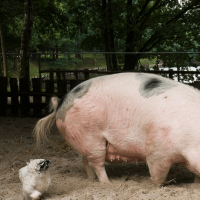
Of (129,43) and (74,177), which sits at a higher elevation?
(129,43)

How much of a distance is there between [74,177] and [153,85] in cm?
166

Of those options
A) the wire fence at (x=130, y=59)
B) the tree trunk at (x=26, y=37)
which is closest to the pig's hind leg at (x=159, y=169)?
the wire fence at (x=130, y=59)

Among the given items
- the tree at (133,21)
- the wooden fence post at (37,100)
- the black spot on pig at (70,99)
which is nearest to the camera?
the black spot on pig at (70,99)

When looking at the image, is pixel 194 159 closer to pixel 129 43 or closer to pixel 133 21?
pixel 133 21

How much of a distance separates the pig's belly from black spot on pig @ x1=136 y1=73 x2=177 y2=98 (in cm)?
70

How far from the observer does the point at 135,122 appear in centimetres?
276

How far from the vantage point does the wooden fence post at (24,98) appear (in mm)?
7016

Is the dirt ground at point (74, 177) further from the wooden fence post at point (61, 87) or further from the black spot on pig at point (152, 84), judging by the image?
the wooden fence post at point (61, 87)

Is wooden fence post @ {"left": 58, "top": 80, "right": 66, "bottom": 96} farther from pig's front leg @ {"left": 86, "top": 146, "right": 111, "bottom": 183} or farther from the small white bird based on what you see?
the small white bird

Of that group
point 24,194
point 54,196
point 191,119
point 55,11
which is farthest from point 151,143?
point 55,11

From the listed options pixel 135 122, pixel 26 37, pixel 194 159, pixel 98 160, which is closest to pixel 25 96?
pixel 26 37

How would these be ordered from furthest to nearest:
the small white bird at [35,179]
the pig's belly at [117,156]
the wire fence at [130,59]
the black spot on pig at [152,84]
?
the wire fence at [130,59] < the pig's belly at [117,156] < the black spot on pig at [152,84] < the small white bird at [35,179]

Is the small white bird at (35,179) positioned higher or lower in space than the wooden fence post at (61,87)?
lower

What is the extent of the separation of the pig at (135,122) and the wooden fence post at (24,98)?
12.9 ft
